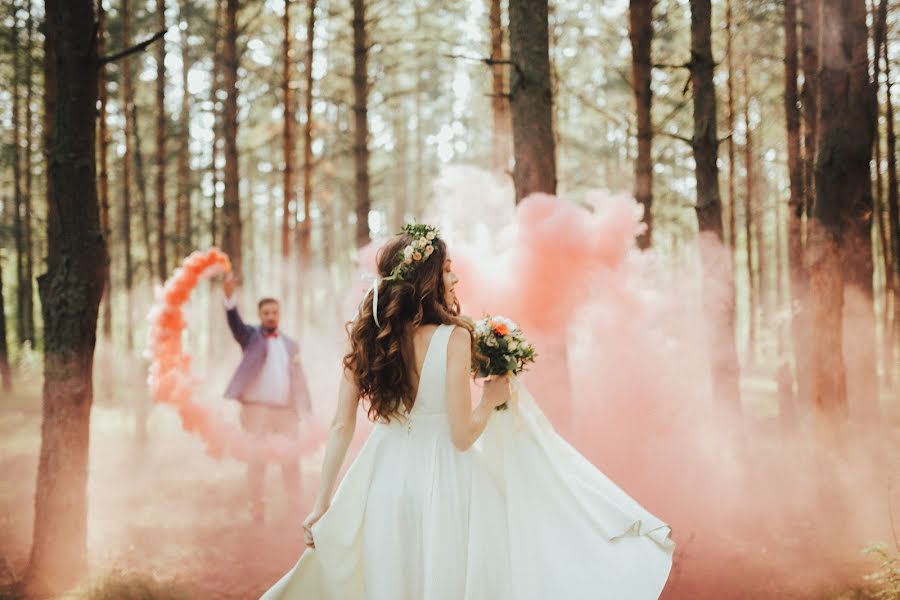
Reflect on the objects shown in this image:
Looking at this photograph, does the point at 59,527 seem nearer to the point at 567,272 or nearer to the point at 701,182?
the point at 567,272

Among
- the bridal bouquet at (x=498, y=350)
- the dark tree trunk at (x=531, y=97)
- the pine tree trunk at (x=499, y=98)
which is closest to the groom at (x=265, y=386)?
the dark tree trunk at (x=531, y=97)

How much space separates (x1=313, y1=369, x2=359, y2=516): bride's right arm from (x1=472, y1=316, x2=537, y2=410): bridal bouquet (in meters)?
0.64

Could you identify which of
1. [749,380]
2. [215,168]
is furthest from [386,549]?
[749,380]

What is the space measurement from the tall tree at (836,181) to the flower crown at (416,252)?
4.95m

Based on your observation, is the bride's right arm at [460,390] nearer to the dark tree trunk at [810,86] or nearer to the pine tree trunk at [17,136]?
the dark tree trunk at [810,86]

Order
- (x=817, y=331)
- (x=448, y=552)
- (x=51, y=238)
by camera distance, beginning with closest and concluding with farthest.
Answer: (x=448, y=552)
(x=817, y=331)
(x=51, y=238)

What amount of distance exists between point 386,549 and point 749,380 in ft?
72.9

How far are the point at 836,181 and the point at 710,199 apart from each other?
1683 millimetres

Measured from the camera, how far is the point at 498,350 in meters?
3.50

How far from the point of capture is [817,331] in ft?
22.6

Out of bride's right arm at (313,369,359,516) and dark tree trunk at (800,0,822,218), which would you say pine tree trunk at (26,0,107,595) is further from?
dark tree trunk at (800,0,822,218)

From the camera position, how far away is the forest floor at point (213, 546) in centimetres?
589

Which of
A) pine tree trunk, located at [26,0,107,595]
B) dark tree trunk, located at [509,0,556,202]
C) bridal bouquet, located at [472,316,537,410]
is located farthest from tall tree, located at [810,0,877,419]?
pine tree trunk, located at [26,0,107,595]

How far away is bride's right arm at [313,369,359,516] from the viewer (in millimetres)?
3369
